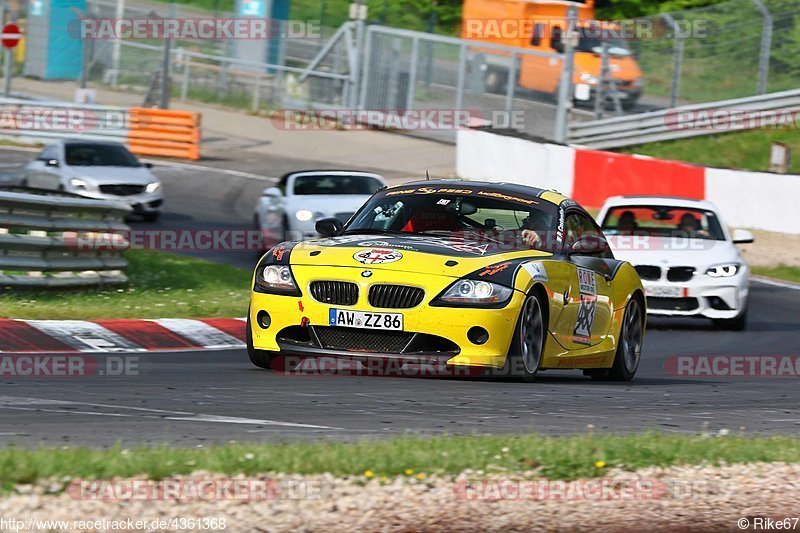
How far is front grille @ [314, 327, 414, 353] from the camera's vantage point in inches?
344

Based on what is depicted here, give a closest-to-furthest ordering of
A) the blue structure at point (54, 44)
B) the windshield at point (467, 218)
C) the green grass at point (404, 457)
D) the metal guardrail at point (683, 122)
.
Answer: the green grass at point (404, 457), the windshield at point (467, 218), the metal guardrail at point (683, 122), the blue structure at point (54, 44)

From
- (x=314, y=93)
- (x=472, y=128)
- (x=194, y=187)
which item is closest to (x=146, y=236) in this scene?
(x=194, y=187)

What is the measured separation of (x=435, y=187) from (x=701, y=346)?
5070mm

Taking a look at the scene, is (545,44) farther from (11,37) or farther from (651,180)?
(651,180)

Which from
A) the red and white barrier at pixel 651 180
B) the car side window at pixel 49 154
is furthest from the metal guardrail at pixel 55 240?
the red and white barrier at pixel 651 180

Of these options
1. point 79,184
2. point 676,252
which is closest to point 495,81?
point 79,184

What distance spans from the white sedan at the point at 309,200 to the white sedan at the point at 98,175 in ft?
12.4

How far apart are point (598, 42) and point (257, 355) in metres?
24.1

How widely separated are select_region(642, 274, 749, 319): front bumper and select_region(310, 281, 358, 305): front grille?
723 centimetres

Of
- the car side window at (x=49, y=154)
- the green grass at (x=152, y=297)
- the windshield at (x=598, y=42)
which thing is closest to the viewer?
the green grass at (x=152, y=297)

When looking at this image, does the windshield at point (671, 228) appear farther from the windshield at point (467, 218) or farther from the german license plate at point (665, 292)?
the windshield at point (467, 218)

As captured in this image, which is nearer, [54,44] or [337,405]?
[337,405]

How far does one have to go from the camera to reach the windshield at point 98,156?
79.9 feet

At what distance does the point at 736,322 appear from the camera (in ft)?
51.9
